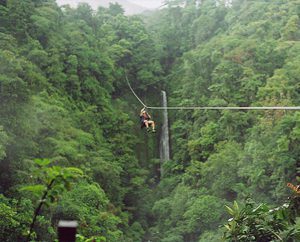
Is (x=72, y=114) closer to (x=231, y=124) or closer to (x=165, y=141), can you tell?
(x=231, y=124)

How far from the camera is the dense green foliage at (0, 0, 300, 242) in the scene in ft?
33.3

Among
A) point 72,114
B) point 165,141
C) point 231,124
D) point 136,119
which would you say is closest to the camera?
point 72,114

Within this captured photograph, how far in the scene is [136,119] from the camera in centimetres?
2175

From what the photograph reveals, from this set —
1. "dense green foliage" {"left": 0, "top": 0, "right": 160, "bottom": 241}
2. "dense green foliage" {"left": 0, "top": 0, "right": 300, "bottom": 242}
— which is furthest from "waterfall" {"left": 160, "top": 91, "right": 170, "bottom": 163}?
"dense green foliage" {"left": 0, "top": 0, "right": 160, "bottom": 241}

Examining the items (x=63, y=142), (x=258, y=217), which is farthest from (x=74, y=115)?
(x=258, y=217)

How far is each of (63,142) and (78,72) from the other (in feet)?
21.7

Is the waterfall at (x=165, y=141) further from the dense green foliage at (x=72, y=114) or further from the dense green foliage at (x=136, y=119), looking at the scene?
the dense green foliage at (x=72, y=114)

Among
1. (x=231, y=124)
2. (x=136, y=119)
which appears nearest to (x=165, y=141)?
(x=136, y=119)

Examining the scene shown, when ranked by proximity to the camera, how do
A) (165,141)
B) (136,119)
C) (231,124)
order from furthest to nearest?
(165,141), (136,119), (231,124)

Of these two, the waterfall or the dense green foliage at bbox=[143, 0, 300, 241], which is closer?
the dense green foliage at bbox=[143, 0, 300, 241]

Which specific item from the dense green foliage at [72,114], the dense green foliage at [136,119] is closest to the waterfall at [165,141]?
the dense green foliage at [136,119]

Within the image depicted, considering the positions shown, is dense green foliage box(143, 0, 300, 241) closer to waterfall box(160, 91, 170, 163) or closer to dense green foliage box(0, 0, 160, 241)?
waterfall box(160, 91, 170, 163)

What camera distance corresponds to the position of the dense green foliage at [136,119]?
1014cm

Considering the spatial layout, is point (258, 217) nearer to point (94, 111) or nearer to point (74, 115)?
point (74, 115)
